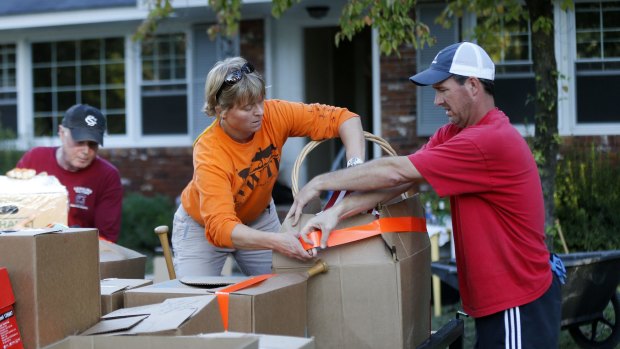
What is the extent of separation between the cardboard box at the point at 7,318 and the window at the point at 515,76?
7.43 m

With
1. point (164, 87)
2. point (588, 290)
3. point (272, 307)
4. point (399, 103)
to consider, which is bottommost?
point (588, 290)

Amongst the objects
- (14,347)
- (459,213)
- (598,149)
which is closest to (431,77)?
(459,213)

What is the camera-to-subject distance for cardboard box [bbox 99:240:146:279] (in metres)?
3.77

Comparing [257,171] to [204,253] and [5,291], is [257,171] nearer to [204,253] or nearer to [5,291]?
[204,253]

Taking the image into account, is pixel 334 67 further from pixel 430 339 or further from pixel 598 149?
pixel 430 339

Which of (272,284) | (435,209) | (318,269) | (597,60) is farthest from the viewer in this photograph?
(597,60)

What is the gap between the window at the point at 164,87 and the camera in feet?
36.4

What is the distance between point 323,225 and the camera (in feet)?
10.5

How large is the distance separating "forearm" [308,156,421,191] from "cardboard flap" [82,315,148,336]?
84cm

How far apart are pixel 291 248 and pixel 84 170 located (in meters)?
2.07

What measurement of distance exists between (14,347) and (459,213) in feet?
5.15

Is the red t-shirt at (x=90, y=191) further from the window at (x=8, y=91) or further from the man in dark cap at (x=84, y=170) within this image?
the window at (x=8, y=91)

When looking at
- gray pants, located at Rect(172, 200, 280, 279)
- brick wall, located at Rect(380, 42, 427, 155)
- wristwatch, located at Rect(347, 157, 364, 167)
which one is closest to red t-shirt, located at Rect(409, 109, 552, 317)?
wristwatch, located at Rect(347, 157, 364, 167)

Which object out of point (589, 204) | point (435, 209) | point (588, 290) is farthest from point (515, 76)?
point (588, 290)
